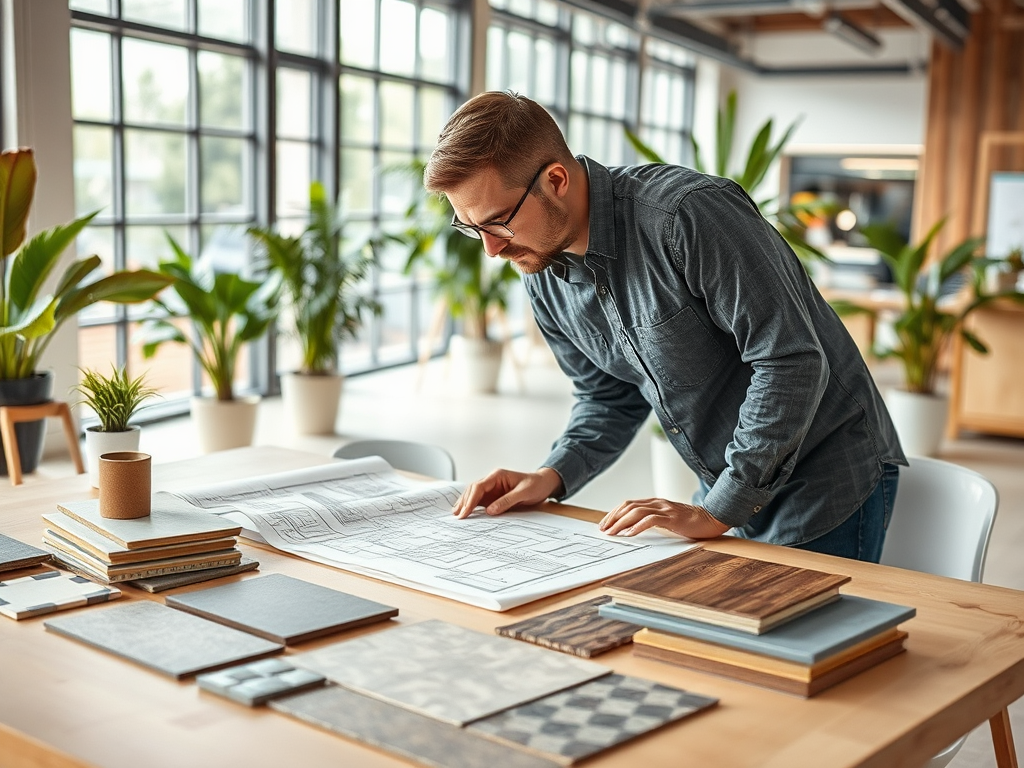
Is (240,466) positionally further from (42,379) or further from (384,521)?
(42,379)

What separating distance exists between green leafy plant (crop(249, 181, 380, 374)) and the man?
396 centimetres

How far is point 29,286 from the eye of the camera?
4324mm

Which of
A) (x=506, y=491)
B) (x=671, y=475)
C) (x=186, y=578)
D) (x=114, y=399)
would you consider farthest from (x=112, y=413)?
(x=671, y=475)

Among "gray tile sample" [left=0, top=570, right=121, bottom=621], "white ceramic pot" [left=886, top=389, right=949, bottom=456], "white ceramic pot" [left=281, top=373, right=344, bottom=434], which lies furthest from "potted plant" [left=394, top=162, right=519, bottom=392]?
"gray tile sample" [left=0, top=570, right=121, bottom=621]

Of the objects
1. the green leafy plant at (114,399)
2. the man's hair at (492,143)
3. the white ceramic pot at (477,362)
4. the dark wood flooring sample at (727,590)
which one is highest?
the man's hair at (492,143)

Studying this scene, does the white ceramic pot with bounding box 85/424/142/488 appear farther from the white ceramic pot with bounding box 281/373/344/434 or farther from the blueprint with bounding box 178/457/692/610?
the white ceramic pot with bounding box 281/373/344/434

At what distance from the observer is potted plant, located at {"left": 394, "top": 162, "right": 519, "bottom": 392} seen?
7496 mm

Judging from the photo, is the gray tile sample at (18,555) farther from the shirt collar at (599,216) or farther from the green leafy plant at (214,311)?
the green leafy plant at (214,311)

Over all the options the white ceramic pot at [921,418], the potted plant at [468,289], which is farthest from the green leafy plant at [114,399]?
the potted plant at [468,289]

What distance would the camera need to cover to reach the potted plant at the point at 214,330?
529 centimetres

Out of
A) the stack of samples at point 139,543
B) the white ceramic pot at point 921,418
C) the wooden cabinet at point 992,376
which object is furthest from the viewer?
the wooden cabinet at point 992,376

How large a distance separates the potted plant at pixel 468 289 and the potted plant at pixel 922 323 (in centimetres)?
253

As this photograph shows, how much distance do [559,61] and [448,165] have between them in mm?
8894

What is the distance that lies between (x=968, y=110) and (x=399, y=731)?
10512mm
